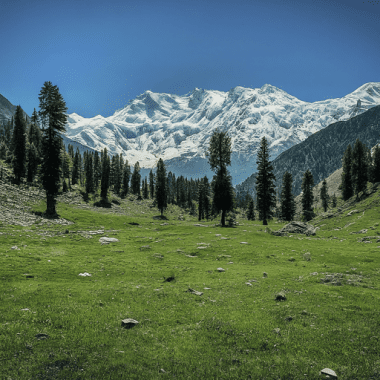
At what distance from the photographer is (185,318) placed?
11.5 metres

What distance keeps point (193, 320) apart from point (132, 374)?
13.6 feet

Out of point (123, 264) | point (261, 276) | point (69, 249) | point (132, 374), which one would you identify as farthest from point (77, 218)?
point (132, 374)

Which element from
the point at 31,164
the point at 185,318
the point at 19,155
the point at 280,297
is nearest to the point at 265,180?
the point at 280,297

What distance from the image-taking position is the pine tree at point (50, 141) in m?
42.3

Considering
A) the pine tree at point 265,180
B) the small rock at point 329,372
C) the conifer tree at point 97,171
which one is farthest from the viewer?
the conifer tree at point 97,171

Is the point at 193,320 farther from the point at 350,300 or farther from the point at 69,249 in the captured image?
the point at 69,249

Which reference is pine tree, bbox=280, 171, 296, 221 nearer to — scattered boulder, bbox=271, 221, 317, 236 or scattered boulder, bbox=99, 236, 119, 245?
scattered boulder, bbox=271, 221, 317, 236

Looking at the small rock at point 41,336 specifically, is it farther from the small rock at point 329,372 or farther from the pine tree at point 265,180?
the pine tree at point 265,180

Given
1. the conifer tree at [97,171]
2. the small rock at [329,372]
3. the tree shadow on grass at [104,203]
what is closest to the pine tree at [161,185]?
the tree shadow on grass at [104,203]

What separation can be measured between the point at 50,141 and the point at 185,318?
43146mm

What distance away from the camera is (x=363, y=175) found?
74.0 m

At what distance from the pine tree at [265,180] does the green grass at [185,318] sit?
40.8 m

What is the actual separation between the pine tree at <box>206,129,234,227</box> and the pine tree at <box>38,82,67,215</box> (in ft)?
100

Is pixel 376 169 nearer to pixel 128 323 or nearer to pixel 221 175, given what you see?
pixel 221 175
